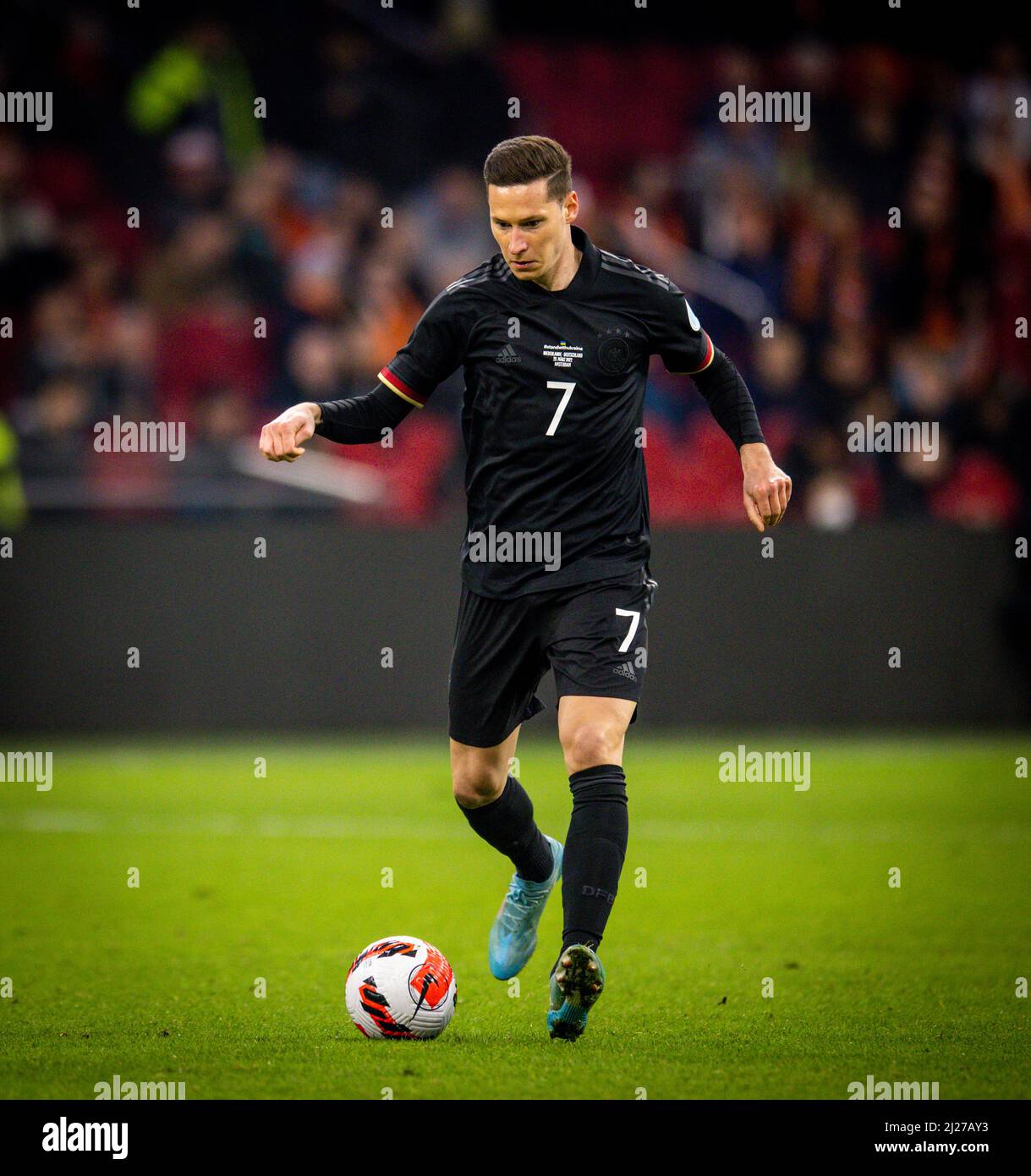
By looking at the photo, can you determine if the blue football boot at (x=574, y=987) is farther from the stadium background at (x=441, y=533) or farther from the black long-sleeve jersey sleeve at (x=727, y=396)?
the black long-sleeve jersey sleeve at (x=727, y=396)

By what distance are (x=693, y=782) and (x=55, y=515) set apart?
5165 millimetres

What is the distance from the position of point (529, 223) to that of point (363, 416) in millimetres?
761

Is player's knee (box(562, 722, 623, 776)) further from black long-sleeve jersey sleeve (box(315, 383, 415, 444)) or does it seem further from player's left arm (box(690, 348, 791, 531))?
black long-sleeve jersey sleeve (box(315, 383, 415, 444))

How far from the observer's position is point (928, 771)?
38.1 ft

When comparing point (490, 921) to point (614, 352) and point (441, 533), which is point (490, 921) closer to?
point (614, 352)

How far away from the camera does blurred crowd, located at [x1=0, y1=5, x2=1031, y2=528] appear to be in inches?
564

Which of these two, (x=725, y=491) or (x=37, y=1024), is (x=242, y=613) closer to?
(x=725, y=491)

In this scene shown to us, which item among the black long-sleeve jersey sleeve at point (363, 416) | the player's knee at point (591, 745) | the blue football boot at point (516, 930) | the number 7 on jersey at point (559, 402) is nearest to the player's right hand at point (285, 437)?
the black long-sleeve jersey sleeve at point (363, 416)

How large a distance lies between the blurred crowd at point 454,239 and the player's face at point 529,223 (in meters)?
8.15

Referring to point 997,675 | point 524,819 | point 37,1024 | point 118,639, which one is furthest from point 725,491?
point 37,1024

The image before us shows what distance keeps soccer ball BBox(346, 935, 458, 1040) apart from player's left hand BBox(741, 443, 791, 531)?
159 centimetres

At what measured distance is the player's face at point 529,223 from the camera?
5230 mm

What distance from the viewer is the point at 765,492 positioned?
5340mm

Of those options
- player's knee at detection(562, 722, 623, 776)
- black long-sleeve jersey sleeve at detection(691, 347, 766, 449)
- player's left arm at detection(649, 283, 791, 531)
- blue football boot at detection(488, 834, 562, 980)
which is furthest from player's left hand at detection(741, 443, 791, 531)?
blue football boot at detection(488, 834, 562, 980)
